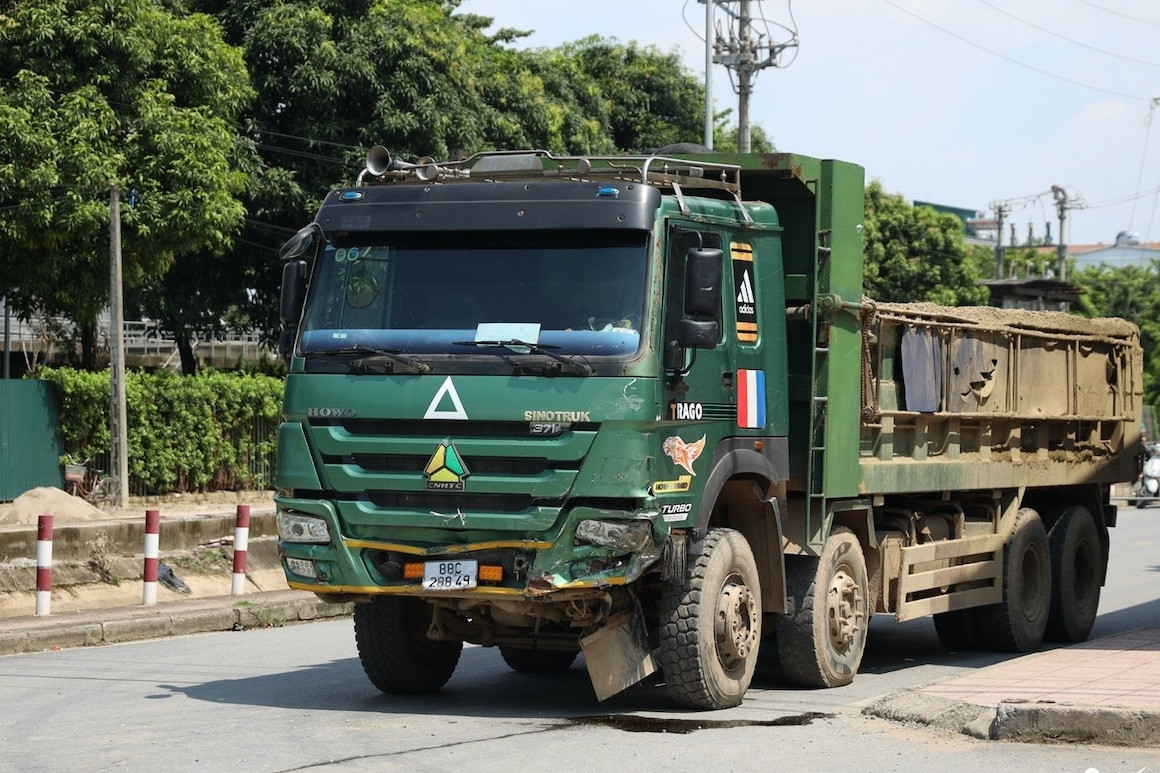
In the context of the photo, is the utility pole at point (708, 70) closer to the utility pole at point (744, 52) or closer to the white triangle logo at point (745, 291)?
the utility pole at point (744, 52)

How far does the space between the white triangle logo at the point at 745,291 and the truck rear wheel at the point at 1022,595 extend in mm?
4401

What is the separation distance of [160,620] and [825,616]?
20.5ft

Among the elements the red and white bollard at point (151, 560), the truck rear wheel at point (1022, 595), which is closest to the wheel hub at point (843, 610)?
the truck rear wheel at point (1022, 595)

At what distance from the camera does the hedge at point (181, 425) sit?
2327cm

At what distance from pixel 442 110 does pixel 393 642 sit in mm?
20658

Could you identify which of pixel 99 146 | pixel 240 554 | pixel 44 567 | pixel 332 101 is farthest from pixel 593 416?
pixel 332 101

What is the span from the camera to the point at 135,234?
910 inches

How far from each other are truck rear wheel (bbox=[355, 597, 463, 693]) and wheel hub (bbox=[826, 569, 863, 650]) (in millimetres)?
2534

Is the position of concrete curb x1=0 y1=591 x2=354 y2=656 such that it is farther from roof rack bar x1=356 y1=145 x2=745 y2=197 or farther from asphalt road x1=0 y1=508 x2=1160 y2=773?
Answer: roof rack bar x1=356 y1=145 x2=745 y2=197

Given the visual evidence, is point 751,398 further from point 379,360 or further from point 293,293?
point 293,293

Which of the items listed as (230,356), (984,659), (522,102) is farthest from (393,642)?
(230,356)

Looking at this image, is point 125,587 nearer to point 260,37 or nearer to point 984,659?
point 984,659

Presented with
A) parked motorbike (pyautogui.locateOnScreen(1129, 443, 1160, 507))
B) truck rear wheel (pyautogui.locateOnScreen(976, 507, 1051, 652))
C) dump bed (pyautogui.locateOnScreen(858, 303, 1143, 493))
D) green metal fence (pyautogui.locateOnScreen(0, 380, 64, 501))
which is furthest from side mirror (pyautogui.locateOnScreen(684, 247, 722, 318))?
parked motorbike (pyautogui.locateOnScreen(1129, 443, 1160, 507))

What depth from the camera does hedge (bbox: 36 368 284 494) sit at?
23.3m
